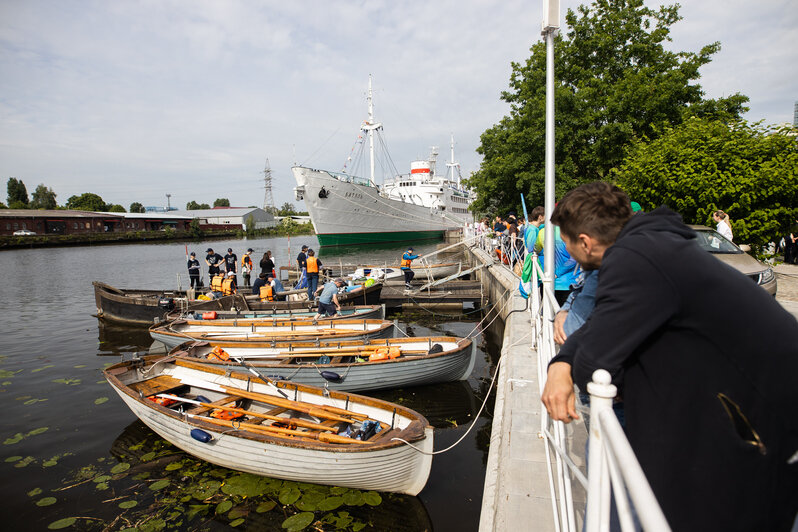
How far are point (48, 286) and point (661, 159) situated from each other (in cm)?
3398

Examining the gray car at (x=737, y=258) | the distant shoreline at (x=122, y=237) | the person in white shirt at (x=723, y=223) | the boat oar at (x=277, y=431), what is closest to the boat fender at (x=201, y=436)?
the boat oar at (x=277, y=431)

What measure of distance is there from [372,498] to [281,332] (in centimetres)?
632

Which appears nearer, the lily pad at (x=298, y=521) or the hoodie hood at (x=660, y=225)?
the hoodie hood at (x=660, y=225)

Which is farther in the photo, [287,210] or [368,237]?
[287,210]

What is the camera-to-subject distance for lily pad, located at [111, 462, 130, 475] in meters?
6.76

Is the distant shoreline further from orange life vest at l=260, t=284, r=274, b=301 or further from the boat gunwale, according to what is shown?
the boat gunwale

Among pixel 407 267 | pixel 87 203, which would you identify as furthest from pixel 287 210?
pixel 407 267

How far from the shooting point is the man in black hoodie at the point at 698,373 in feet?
3.79

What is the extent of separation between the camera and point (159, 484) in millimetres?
6266

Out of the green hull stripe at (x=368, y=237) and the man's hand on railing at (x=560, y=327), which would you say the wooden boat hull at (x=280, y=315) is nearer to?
the man's hand on railing at (x=560, y=327)

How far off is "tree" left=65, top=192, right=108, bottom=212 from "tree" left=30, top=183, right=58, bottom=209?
5794 millimetres

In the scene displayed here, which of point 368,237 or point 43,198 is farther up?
point 43,198

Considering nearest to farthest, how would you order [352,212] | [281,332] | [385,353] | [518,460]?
[518,460], [385,353], [281,332], [352,212]

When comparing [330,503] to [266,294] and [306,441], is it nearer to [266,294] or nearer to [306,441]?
[306,441]
